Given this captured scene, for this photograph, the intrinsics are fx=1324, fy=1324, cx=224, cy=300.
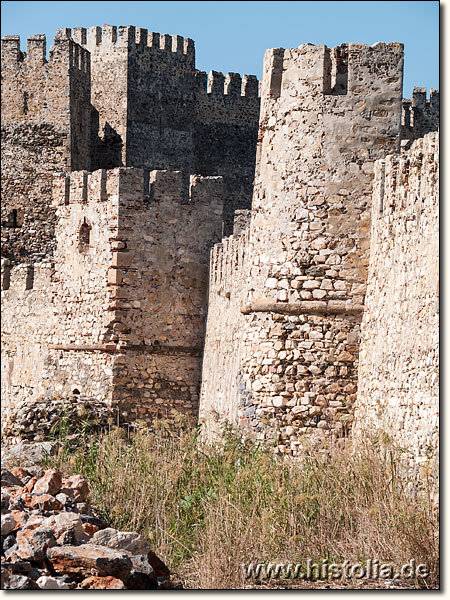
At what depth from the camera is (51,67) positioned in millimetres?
30438

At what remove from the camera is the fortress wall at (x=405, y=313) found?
10.2 meters

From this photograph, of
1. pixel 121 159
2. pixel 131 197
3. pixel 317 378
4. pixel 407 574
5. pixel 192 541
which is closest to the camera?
pixel 407 574

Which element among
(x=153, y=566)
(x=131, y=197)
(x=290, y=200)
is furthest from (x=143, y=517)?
(x=131, y=197)

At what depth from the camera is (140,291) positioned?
1836 cm

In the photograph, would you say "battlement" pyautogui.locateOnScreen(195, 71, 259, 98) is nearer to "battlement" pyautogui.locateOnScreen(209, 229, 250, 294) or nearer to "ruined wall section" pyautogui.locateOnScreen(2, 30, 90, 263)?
"ruined wall section" pyautogui.locateOnScreen(2, 30, 90, 263)

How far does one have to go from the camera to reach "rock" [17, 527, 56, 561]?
31.4 ft

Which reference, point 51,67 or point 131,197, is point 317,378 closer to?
point 131,197

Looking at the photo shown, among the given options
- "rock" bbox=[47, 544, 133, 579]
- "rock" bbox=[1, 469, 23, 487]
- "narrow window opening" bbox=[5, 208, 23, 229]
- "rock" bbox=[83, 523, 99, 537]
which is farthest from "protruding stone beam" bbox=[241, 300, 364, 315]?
"narrow window opening" bbox=[5, 208, 23, 229]

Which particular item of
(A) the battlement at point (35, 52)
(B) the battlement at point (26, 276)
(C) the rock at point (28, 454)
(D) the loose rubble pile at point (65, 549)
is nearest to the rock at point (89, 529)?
(D) the loose rubble pile at point (65, 549)

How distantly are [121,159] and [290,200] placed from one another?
2020 centimetres

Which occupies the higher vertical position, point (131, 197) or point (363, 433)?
point (131, 197)

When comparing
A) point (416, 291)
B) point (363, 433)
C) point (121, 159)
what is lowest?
point (363, 433)

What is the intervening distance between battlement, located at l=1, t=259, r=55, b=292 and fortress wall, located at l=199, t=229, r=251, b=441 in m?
3.98

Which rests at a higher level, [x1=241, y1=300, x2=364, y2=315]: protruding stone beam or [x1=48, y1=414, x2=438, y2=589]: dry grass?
[x1=241, y1=300, x2=364, y2=315]: protruding stone beam
